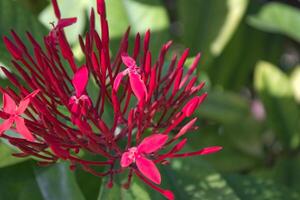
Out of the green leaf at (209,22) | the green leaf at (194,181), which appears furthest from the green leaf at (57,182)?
the green leaf at (209,22)

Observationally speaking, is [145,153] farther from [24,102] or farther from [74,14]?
[74,14]

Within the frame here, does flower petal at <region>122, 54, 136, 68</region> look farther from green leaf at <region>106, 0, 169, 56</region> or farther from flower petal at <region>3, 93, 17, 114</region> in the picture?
green leaf at <region>106, 0, 169, 56</region>

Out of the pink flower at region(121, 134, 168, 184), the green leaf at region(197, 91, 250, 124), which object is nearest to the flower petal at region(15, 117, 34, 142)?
the pink flower at region(121, 134, 168, 184)

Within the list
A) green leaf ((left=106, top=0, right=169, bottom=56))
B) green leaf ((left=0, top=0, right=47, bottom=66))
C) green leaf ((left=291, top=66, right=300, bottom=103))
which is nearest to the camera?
green leaf ((left=0, top=0, right=47, bottom=66))

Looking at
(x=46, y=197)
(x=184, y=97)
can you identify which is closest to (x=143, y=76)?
(x=184, y=97)

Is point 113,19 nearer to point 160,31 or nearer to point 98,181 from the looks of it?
point 160,31

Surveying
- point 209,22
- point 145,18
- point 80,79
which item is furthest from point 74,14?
Answer: point 80,79

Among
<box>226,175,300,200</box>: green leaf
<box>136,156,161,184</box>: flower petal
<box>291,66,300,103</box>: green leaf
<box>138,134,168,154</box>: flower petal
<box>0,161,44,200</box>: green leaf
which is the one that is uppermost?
<box>138,134,168,154</box>: flower petal
